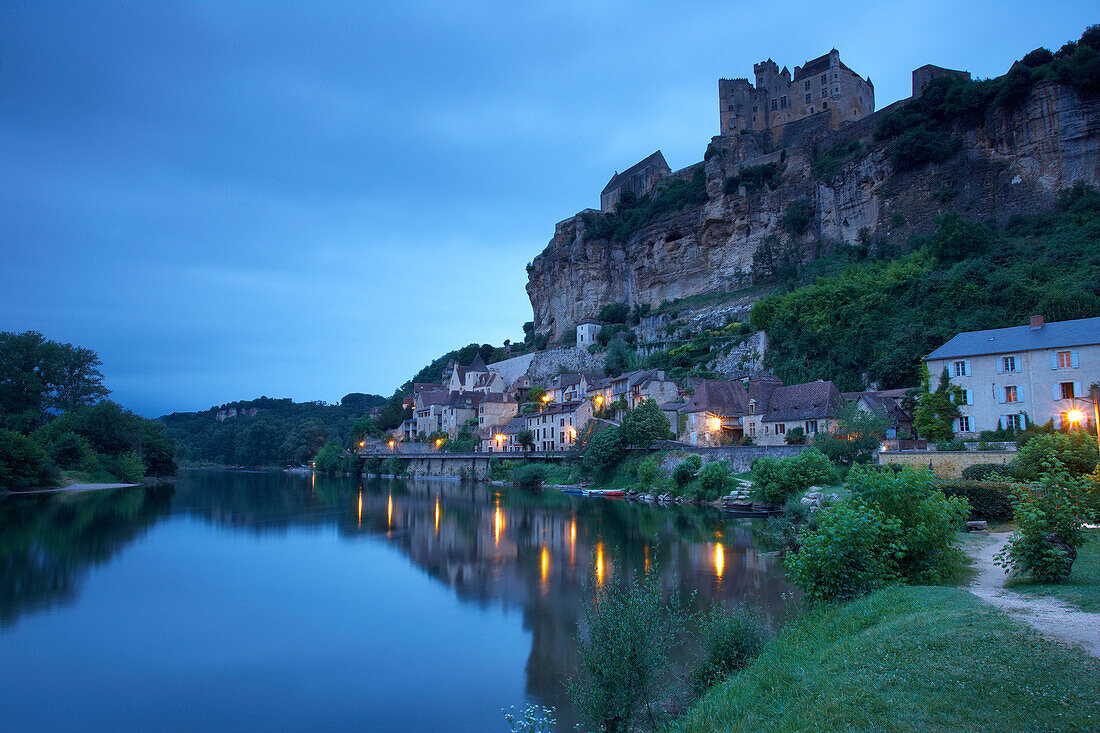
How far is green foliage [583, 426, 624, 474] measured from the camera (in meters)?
45.6

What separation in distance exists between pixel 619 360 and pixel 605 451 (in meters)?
20.0

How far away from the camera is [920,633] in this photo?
26.0 feet

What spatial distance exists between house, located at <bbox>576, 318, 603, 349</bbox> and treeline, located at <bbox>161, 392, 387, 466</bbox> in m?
33.4

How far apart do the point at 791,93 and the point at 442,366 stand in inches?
3005

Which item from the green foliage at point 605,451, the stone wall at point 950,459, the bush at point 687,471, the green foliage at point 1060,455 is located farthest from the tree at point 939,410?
the green foliage at point 605,451

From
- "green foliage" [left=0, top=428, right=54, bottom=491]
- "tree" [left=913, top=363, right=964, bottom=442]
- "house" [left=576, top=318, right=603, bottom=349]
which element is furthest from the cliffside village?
"green foliage" [left=0, top=428, right=54, bottom=491]

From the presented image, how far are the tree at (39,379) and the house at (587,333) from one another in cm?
5149

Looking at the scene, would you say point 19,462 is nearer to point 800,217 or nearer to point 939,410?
point 939,410

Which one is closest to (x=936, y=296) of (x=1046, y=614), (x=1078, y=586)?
(x=1078, y=586)

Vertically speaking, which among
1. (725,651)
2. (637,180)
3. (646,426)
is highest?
(637,180)

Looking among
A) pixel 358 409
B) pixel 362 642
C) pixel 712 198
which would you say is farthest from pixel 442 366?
pixel 362 642

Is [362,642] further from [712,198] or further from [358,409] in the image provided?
[358,409]

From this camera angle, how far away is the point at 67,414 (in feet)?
187

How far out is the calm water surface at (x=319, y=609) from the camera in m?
11.2
